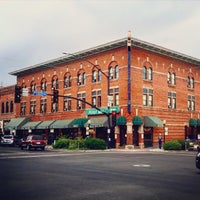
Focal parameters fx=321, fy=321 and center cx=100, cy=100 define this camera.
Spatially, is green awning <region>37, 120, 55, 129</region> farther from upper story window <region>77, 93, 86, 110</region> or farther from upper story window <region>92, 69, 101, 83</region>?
upper story window <region>92, 69, 101, 83</region>

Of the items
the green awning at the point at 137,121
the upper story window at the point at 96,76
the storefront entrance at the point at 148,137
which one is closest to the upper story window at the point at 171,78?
the storefront entrance at the point at 148,137

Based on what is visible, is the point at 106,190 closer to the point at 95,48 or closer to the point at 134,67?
the point at 134,67

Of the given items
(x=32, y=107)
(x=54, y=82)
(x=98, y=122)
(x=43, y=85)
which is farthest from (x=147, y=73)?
(x=32, y=107)

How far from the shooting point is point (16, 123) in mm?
53125

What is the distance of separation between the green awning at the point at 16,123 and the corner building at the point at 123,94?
3.66 feet

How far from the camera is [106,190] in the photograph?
893cm

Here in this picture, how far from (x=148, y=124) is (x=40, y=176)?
27.6 m

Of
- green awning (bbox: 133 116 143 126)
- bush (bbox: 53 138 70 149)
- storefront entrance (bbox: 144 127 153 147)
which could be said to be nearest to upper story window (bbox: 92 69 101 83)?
→ green awning (bbox: 133 116 143 126)

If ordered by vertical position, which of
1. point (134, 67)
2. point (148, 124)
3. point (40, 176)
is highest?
point (134, 67)

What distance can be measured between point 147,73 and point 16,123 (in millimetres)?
24542

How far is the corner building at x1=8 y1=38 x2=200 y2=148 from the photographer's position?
126 ft

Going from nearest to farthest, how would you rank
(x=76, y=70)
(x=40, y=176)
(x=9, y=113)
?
(x=40, y=176) → (x=76, y=70) → (x=9, y=113)

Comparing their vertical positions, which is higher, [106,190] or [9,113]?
[9,113]

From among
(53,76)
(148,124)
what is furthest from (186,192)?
(53,76)
